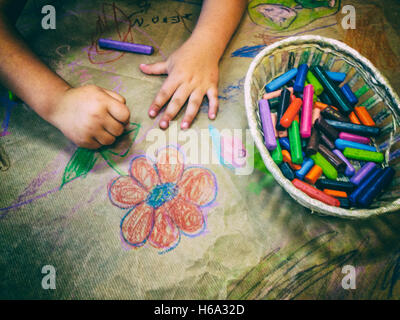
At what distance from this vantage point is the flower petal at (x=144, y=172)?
1.92 feet

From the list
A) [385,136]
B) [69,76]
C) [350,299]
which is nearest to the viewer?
[350,299]

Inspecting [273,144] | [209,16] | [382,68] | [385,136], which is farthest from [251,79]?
[382,68]

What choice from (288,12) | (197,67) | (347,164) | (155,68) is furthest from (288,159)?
(288,12)

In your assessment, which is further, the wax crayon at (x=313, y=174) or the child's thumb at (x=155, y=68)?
the child's thumb at (x=155, y=68)

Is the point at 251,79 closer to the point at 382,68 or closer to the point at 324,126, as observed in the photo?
the point at 324,126

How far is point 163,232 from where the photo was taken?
1.77ft

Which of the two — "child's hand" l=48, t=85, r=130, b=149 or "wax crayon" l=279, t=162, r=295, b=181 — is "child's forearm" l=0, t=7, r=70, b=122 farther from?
"wax crayon" l=279, t=162, r=295, b=181

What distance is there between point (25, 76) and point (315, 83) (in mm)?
777

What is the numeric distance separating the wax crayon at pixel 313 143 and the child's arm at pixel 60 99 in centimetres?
47

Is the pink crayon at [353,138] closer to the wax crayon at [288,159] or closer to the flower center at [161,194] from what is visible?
the wax crayon at [288,159]

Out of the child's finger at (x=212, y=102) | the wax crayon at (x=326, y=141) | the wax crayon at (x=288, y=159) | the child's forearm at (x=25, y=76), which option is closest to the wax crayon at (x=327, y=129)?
the wax crayon at (x=326, y=141)

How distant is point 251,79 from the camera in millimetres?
561

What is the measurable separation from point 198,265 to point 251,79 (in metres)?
0.47

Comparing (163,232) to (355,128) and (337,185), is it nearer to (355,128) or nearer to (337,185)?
(337,185)
